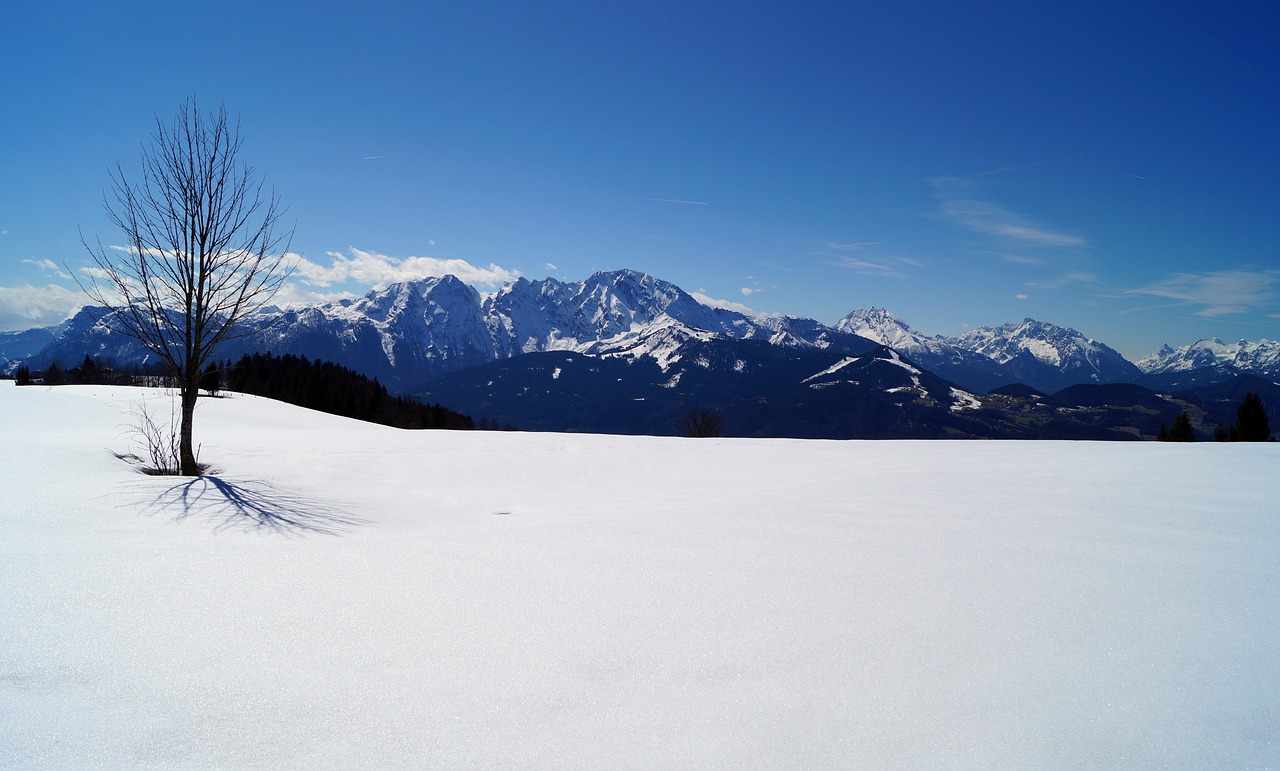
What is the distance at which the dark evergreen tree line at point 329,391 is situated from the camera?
233 feet

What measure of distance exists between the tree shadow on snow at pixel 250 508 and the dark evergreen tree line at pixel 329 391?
63.9 metres

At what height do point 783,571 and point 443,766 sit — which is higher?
point 783,571

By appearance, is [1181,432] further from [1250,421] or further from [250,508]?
[250,508]

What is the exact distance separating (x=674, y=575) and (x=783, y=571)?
0.73m

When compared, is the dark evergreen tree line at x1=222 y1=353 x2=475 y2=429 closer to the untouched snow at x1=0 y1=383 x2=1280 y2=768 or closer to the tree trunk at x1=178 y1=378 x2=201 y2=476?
the tree trunk at x1=178 y1=378 x2=201 y2=476

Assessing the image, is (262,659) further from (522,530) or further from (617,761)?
(522,530)

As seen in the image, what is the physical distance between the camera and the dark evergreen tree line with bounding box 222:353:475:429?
71125 mm

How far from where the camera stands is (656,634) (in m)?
3.09

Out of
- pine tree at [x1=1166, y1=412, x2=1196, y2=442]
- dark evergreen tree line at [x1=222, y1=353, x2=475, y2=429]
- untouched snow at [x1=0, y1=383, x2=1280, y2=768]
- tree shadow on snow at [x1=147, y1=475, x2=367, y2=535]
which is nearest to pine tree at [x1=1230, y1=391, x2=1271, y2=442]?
pine tree at [x1=1166, y1=412, x2=1196, y2=442]

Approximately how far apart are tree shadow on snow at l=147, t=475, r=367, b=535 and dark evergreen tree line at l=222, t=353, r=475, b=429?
63.9 meters

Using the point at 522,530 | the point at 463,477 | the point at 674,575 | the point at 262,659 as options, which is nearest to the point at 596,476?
the point at 463,477

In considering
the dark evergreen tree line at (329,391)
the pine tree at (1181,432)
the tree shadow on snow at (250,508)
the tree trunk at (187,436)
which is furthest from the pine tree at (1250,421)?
the dark evergreen tree line at (329,391)

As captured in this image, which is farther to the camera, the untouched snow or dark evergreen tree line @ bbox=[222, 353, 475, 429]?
dark evergreen tree line @ bbox=[222, 353, 475, 429]

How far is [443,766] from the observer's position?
217cm
